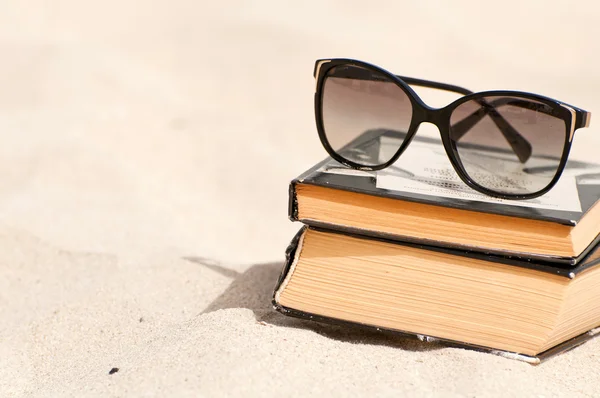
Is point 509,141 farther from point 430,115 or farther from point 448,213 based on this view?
point 448,213

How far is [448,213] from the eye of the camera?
4.10ft

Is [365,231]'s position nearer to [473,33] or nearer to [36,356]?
[36,356]

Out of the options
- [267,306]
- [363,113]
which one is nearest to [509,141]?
[363,113]

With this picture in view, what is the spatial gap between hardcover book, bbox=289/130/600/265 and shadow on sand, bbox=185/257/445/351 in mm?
211

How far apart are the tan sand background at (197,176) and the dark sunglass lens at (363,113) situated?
0.40 metres

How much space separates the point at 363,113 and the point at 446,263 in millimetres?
465

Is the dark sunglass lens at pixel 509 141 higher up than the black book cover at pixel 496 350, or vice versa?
the dark sunglass lens at pixel 509 141

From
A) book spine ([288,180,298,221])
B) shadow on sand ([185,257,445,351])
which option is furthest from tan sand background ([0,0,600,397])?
book spine ([288,180,298,221])

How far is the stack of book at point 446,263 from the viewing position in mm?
1229

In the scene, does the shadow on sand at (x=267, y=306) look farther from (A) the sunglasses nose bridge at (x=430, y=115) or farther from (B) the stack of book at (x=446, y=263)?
(A) the sunglasses nose bridge at (x=430, y=115)

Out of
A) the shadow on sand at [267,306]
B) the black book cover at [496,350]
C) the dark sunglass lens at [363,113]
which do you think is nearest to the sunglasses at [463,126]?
the dark sunglass lens at [363,113]

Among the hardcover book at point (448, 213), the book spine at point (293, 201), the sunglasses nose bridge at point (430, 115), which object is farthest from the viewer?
the sunglasses nose bridge at point (430, 115)

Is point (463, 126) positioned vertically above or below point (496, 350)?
above

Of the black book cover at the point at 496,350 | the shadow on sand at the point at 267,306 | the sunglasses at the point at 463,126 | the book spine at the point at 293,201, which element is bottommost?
the shadow on sand at the point at 267,306
